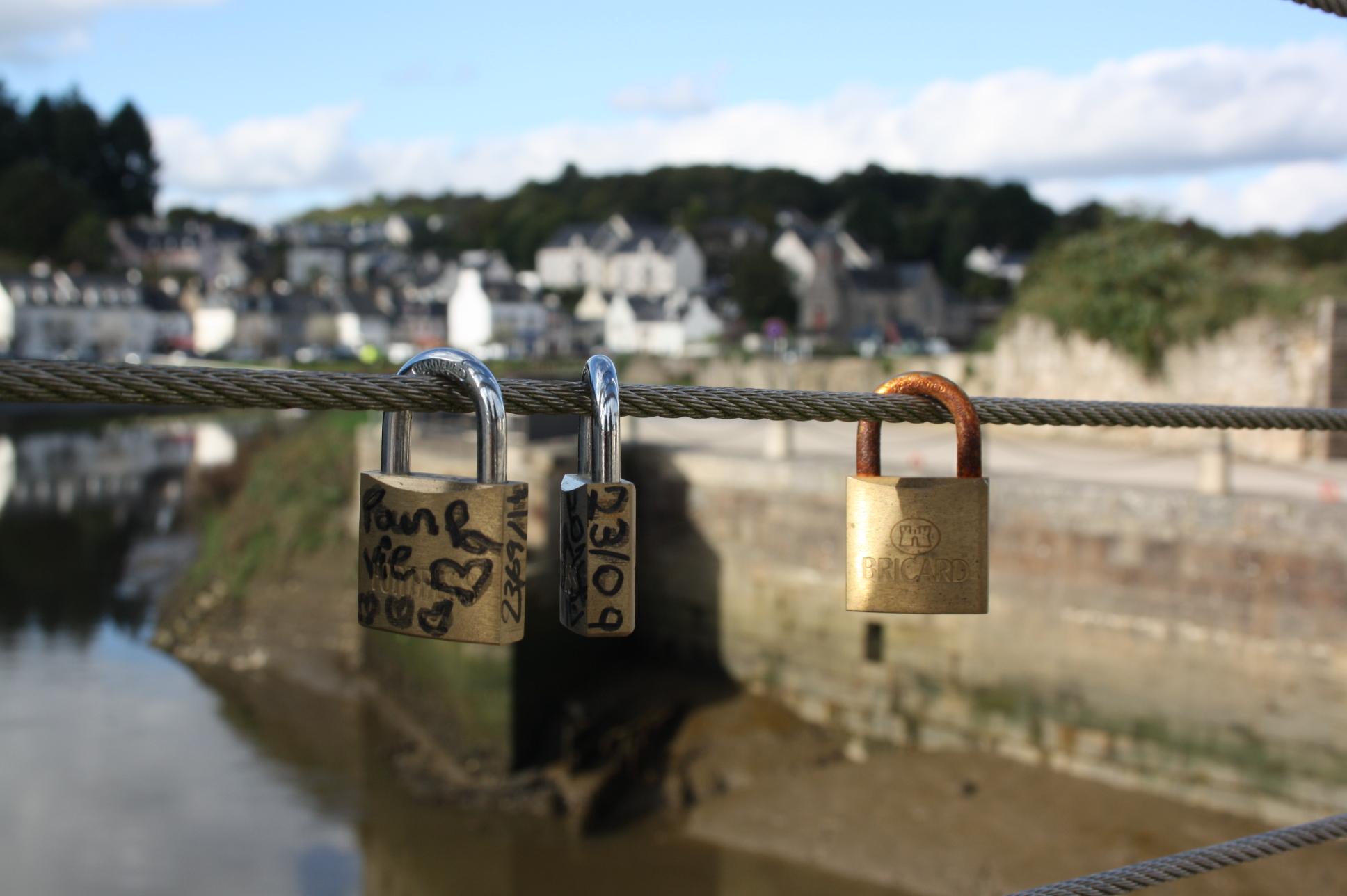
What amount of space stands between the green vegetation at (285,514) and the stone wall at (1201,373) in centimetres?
767

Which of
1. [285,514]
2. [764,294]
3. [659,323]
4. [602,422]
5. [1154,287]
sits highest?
[764,294]

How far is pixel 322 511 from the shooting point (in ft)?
68.5

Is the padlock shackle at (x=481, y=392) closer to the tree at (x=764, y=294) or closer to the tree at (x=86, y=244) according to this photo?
the tree at (x=764, y=294)

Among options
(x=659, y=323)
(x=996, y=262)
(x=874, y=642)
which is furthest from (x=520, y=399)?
(x=996, y=262)

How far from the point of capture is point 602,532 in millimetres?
1669

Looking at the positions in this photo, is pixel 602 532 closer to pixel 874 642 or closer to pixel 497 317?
pixel 874 642

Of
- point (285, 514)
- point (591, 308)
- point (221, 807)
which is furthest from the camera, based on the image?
point (591, 308)

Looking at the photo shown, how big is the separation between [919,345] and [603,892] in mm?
48565

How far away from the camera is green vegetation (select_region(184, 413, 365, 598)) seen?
20.8 m

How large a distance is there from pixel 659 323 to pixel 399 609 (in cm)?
7106

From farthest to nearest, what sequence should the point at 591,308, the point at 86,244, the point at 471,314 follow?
the point at 86,244, the point at 591,308, the point at 471,314

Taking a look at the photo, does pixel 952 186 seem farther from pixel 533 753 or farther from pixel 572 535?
pixel 572 535

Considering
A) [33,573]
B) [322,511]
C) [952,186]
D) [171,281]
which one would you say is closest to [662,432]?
[322,511]

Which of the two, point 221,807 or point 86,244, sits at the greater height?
point 86,244
